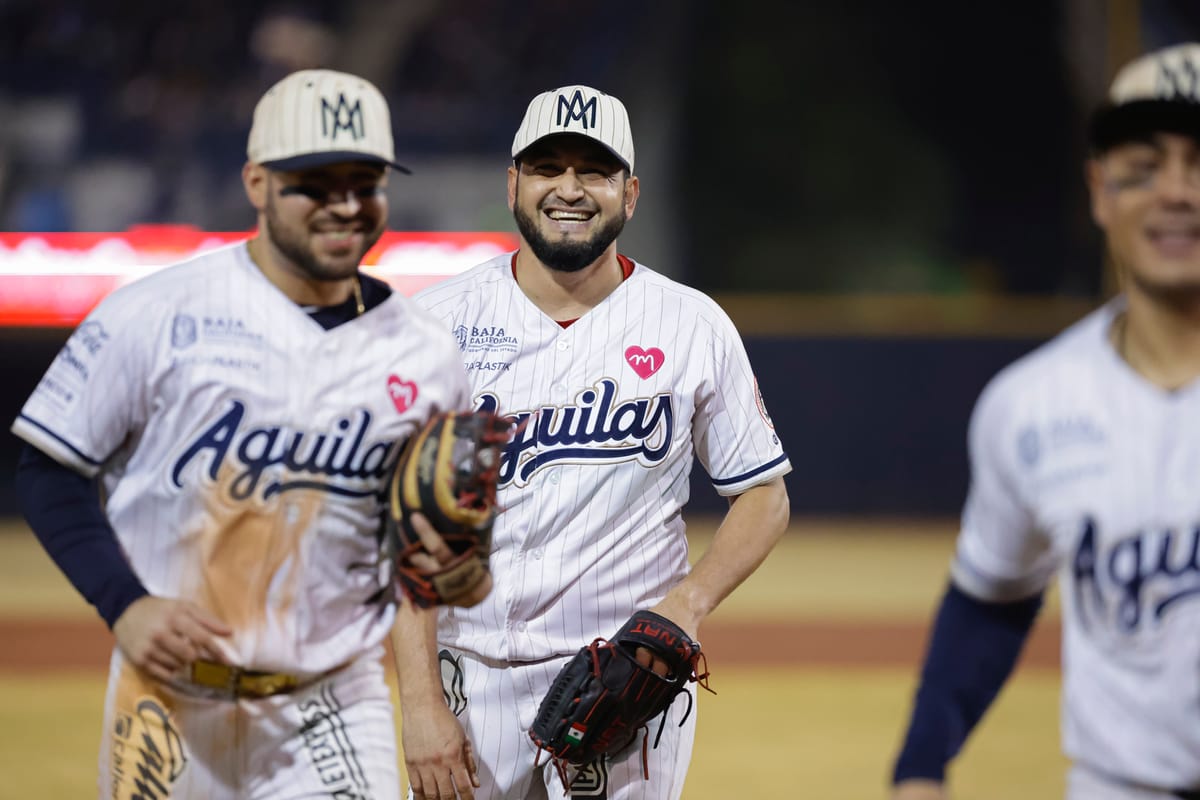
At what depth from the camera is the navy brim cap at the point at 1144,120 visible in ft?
7.60

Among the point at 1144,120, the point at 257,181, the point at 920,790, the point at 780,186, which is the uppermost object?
the point at 780,186

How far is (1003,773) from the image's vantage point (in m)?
6.34

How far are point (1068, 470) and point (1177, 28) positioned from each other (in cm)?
1211

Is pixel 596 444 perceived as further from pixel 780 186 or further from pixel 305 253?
pixel 780 186

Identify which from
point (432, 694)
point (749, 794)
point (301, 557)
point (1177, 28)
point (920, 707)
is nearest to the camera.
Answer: point (920, 707)

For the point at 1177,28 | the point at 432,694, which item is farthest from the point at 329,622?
the point at 1177,28

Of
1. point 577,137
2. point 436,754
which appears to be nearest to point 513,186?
point 577,137

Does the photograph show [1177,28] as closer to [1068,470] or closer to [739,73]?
[739,73]

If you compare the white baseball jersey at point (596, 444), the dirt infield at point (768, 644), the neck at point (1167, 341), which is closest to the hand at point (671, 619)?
the white baseball jersey at point (596, 444)

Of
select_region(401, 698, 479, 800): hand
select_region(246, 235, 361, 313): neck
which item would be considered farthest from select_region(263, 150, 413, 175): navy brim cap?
select_region(401, 698, 479, 800): hand

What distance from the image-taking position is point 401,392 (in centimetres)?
311

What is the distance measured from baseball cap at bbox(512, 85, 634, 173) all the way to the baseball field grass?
122 inches

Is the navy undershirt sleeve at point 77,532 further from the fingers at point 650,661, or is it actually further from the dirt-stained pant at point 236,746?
the fingers at point 650,661

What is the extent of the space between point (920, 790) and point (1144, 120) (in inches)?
44.7
